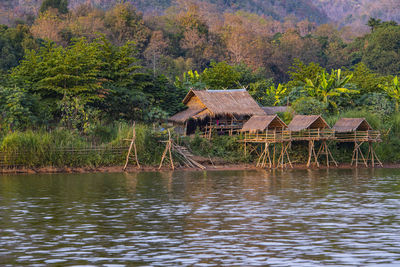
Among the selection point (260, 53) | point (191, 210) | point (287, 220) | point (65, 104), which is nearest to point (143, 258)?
point (287, 220)

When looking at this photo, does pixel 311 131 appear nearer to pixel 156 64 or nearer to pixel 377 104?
pixel 377 104

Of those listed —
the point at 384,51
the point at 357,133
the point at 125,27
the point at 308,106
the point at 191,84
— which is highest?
the point at 125,27

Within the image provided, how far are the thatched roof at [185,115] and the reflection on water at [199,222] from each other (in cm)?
1080

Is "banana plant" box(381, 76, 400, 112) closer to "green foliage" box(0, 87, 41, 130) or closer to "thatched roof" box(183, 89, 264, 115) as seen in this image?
"thatched roof" box(183, 89, 264, 115)

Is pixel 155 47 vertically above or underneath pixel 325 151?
above

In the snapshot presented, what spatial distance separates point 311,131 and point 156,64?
3130 centimetres

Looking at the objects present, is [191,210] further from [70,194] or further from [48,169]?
[48,169]

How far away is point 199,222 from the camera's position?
639 inches

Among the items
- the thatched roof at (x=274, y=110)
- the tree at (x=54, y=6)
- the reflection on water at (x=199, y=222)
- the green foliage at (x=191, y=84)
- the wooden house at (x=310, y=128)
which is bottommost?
the reflection on water at (x=199, y=222)

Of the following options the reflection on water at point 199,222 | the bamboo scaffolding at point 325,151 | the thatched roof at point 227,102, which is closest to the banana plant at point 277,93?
the thatched roof at point 227,102

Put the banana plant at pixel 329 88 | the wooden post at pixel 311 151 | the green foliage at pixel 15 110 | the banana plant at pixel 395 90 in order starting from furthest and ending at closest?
1. the banana plant at pixel 395 90
2. the banana plant at pixel 329 88
3. the wooden post at pixel 311 151
4. the green foliage at pixel 15 110

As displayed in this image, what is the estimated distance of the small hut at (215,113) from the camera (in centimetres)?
3834

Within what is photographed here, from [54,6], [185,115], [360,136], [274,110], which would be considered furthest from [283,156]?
[54,6]

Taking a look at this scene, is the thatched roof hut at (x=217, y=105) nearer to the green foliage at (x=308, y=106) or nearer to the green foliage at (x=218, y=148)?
the green foliage at (x=218, y=148)
